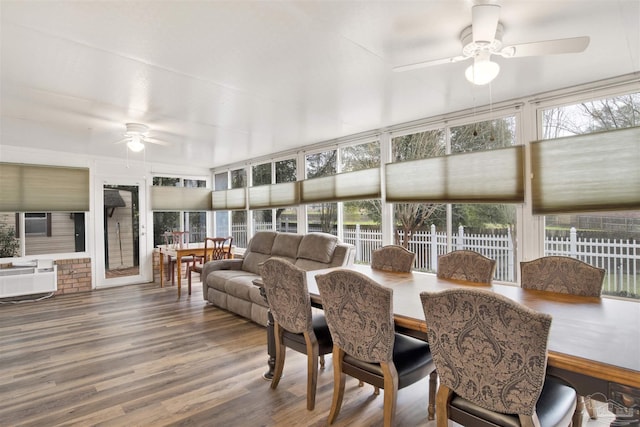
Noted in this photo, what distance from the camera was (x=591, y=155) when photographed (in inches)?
108

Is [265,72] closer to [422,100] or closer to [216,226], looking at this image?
[422,100]

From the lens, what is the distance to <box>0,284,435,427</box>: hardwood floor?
2250 mm

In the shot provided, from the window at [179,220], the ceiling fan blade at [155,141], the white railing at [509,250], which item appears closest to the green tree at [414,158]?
the white railing at [509,250]

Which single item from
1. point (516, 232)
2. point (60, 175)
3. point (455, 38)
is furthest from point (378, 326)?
point (60, 175)

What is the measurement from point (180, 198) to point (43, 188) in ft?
7.64

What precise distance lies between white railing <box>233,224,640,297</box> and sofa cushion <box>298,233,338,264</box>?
28.7 inches

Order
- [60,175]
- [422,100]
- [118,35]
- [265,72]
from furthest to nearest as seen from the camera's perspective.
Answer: [60,175]
[422,100]
[265,72]
[118,35]

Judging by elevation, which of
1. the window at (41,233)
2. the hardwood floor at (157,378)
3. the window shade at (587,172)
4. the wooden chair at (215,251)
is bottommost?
the hardwood floor at (157,378)

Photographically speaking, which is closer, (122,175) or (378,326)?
(378,326)

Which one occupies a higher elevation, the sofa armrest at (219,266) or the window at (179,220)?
the window at (179,220)

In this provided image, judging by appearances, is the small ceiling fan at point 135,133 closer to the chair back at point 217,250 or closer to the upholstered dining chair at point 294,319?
the chair back at point 217,250

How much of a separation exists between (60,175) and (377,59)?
5.97 meters

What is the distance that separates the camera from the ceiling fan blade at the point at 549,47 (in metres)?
1.72

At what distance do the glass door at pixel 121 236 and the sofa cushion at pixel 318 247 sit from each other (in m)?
4.07
